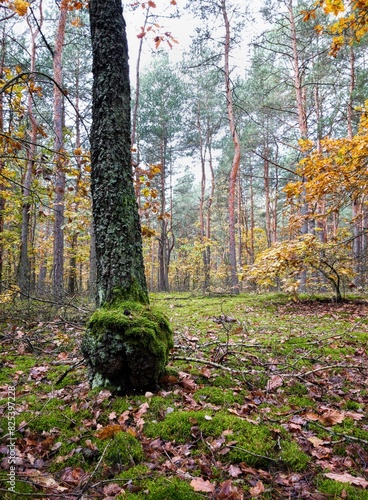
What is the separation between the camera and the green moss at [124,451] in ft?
6.41

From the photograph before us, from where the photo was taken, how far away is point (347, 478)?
1753 millimetres

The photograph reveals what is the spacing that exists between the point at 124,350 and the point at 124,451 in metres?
0.79

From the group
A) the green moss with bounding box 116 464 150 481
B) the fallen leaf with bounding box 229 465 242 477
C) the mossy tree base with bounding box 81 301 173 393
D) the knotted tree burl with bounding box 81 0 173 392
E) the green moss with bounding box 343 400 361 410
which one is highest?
the knotted tree burl with bounding box 81 0 173 392

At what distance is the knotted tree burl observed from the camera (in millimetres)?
2844

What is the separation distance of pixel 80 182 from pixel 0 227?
963 cm

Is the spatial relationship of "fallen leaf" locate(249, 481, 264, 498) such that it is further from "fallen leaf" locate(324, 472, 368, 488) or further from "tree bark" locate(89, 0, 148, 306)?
"tree bark" locate(89, 0, 148, 306)

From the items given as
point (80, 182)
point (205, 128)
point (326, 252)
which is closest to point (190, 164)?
point (205, 128)

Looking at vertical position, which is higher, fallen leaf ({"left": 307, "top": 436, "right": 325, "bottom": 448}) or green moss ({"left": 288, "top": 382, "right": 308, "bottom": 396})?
green moss ({"left": 288, "top": 382, "right": 308, "bottom": 396})

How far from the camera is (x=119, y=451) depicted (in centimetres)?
200

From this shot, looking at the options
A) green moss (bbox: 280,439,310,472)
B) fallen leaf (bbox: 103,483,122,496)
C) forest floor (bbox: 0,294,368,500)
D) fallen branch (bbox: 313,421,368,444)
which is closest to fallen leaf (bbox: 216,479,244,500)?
forest floor (bbox: 0,294,368,500)

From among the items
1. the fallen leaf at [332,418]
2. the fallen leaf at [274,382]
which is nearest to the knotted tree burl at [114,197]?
the fallen leaf at [274,382]

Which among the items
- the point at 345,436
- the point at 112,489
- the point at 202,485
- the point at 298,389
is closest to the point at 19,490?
the point at 112,489

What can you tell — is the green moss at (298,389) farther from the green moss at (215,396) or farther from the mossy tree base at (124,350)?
the mossy tree base at (124,350)

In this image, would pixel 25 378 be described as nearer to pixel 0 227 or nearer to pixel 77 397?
pixel 77 397
